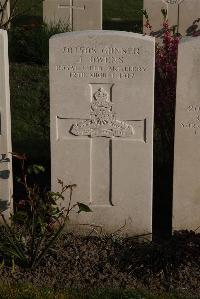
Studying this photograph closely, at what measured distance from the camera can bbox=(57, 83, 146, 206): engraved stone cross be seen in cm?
507

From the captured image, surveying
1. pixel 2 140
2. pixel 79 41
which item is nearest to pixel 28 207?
pixel 2 140

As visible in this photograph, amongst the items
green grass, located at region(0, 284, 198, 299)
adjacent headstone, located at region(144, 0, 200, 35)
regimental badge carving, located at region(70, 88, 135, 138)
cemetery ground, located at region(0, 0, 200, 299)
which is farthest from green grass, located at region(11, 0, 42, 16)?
green grass, located at region(0, 284, 198, 299)

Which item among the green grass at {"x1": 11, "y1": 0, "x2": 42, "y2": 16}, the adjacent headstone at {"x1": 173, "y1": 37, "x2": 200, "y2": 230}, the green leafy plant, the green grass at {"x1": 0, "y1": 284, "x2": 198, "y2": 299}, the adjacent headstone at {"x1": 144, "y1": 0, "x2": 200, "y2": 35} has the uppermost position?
the green grass at {"x1": 11, "y1": 0, "x2": 42, "y2": 16}

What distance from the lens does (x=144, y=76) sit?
496cm

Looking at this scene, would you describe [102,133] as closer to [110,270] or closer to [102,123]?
[102,123]

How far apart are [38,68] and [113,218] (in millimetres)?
5057

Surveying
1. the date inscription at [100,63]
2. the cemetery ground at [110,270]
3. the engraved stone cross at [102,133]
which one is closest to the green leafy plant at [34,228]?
the cemetery ground at [110,270]

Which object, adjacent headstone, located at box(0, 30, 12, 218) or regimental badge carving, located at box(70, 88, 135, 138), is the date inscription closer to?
regimental badge carving, located at box(70, 88, 135, 138)

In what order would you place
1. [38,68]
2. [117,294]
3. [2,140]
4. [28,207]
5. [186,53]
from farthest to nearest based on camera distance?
[38,68] → [28,207] → [2,140] → [186,53] → [117,294]

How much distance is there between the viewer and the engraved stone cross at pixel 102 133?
5.07 metres

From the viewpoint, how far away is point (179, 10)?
1069 centimetres

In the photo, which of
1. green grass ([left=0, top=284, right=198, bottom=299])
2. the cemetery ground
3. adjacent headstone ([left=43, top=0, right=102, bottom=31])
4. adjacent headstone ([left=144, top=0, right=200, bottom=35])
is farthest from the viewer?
adjacent headstone ([left=43, top=0, right=102, bottom=31])

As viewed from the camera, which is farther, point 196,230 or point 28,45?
point 28,45

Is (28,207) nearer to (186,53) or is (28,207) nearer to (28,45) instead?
(186,53)
